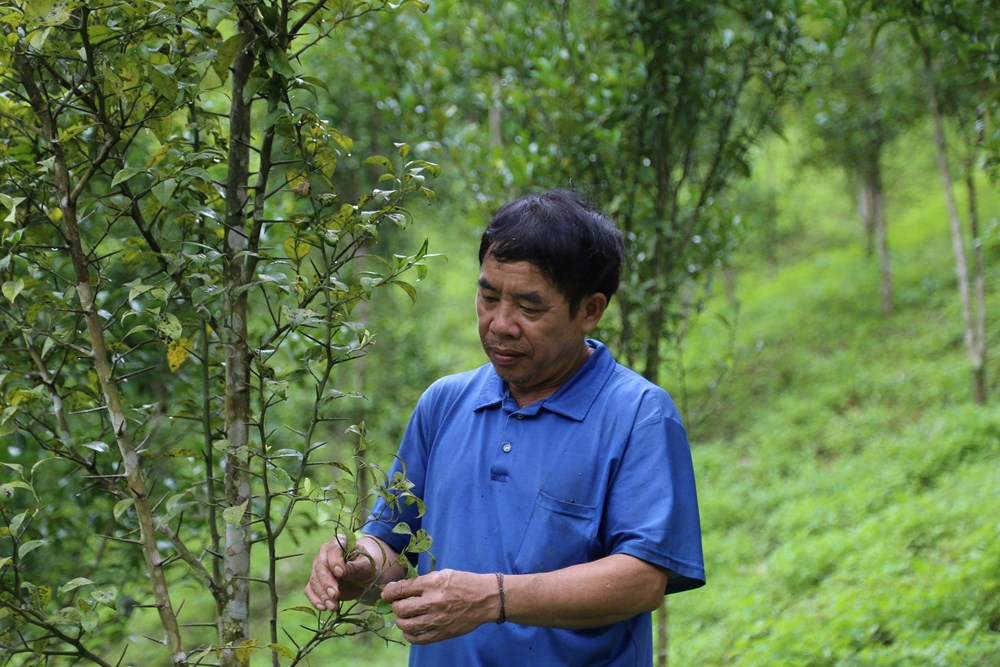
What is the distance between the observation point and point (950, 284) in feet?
43.9

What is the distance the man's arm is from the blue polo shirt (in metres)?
0.05

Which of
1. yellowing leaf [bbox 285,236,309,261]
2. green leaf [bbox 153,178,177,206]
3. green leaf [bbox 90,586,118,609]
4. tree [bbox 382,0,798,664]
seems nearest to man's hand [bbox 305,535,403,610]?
green leaf [bbox 90,586,118,609]

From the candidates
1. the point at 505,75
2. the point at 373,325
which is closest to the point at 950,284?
the point at 373,325

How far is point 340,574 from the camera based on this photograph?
183 cm

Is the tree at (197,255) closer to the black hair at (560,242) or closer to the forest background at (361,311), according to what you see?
the forest background at (361,311)

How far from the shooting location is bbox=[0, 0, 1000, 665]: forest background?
1.76 m

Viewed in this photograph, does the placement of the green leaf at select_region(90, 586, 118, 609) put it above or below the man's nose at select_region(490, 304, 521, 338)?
below

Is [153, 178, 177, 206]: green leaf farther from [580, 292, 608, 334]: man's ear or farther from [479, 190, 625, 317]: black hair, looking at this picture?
[580, 292, 608, 334]: man's ear

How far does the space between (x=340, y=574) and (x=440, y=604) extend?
314 millimetres

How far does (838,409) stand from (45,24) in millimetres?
10691

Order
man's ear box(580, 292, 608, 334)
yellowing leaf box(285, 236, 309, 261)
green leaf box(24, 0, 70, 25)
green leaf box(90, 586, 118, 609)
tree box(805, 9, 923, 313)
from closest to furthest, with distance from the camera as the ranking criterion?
1. green leaf box(24, 0, 70, 25)
2. green leaf box(90, 586, 118, 609)
3. yellowing leaf box(285, 236, 309, 261)
4. man's ear box(580, 292, 608, 334)
5. tree box(805, 9, 923, 313)

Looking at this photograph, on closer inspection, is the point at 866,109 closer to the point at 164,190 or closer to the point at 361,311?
the point at 361,311

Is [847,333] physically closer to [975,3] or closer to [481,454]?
[975,3]

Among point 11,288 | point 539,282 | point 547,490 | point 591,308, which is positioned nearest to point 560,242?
point 539,282
